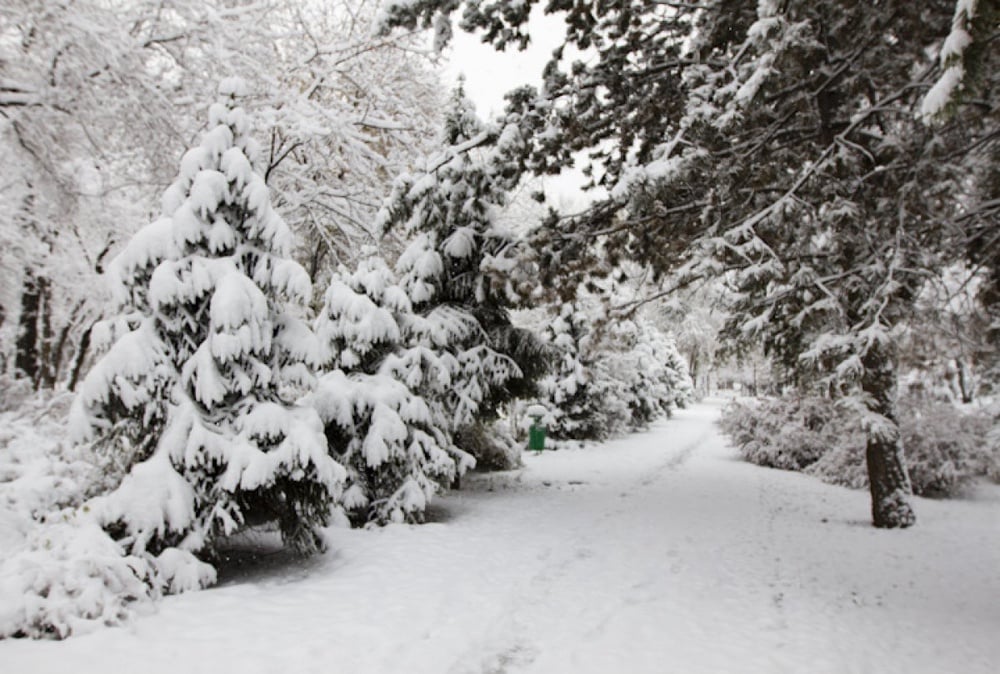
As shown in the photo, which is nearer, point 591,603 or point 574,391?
point 591,603

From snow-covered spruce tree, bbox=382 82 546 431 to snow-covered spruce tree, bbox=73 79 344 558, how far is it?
129 inches

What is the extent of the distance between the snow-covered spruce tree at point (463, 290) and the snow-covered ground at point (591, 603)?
211 cm

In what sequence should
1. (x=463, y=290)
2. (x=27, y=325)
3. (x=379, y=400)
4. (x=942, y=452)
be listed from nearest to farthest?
(x=379, y=400)
(x=463, y=290)
(x=942, y=452)
(x=27, y=325)

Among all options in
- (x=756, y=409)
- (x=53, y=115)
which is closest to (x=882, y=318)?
A: (x=53, y=115)

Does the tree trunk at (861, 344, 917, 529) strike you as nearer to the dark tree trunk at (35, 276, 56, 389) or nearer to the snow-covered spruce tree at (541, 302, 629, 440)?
the snow-covered spruce tree at (541, 302, 629, 440)

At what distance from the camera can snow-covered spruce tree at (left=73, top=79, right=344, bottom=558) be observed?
5.02 meters

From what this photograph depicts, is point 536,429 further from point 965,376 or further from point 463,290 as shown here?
point 965,376

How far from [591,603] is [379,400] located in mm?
3792

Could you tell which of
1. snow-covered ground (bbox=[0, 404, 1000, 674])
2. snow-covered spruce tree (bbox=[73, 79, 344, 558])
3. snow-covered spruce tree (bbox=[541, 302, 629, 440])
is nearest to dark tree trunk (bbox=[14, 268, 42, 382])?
snow-covered spruce tree (bbox=[73, 79, 344, 558])

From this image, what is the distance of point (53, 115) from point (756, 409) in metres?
17.2

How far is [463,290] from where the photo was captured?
10.6 metres

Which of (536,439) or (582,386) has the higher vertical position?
(582,386)

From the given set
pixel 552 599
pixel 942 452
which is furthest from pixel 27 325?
pixel 942 452

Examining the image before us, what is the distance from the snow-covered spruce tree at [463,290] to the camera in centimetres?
967
